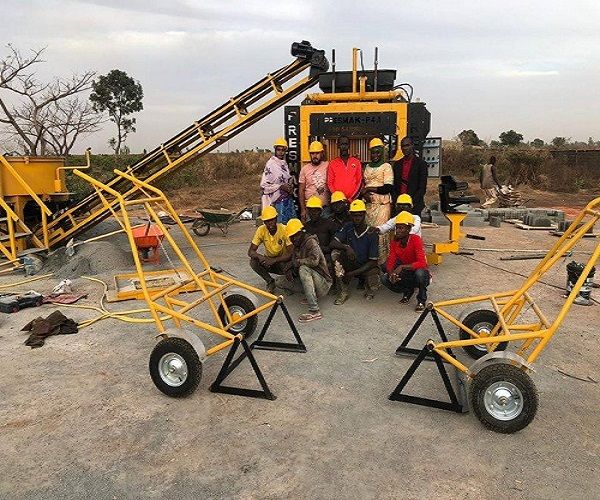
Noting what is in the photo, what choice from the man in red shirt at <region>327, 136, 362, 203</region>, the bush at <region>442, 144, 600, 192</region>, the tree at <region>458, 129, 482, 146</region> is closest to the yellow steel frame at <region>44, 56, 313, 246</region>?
the man in red shirt at <region>327, 136, 362, 203</region>

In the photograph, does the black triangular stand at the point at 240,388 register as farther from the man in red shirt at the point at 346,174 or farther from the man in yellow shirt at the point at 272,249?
the man in red shirt at the point at 346,174

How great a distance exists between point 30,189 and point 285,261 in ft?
17.7

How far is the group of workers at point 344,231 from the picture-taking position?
5781 mm

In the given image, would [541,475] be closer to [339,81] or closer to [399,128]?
[399,128]

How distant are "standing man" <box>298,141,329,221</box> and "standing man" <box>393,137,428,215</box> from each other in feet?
3.56

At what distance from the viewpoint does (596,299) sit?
636 centimetres

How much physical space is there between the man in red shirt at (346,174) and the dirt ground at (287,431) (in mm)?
2467

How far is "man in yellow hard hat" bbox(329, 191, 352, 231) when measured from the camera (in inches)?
255

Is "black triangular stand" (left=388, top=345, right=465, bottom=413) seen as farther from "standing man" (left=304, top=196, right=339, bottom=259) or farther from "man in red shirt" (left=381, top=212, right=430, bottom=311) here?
"standing man" (left=304, top=196, right=339, bottom=259)

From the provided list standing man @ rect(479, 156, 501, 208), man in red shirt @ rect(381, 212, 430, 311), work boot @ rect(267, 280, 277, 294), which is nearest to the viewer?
man in red shirt @ rect(381, 212, 430, 311)

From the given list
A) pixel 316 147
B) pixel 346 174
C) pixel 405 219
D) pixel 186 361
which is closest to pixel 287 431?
pixel 186 361

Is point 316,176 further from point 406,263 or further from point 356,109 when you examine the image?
point 406,263

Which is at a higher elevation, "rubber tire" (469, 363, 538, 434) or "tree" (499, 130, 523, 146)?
"tree" (499, 130, 523, 146)

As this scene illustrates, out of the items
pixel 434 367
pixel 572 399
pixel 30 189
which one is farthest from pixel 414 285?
pixel 30 189
